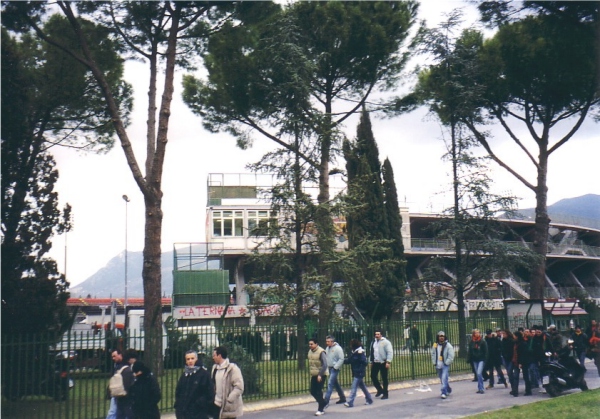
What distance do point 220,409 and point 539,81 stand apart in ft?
72.0

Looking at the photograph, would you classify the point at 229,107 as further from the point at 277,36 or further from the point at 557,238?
the point at 557,238

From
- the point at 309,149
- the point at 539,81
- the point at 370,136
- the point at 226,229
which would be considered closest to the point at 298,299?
the point at 309,149

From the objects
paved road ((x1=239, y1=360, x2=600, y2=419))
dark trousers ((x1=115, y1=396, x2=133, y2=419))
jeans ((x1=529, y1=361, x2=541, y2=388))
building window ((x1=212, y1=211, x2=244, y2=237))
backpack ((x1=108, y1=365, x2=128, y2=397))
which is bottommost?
paved road ((x1=239, y1=360, x2=600, y2=419))

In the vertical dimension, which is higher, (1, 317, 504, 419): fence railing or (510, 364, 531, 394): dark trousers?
(1, 317, 504, 419): fence railing

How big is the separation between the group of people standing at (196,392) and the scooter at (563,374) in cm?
860

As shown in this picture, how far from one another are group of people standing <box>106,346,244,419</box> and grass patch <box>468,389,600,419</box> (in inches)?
197

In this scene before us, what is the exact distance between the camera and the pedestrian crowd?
8.01m

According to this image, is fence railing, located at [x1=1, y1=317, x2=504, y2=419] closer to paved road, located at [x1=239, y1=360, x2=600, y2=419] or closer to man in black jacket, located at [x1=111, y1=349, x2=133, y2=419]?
paved road, located at [x1=239, y1=360, x2=600, y2=419]

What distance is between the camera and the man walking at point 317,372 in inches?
498

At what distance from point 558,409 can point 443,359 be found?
141 inches

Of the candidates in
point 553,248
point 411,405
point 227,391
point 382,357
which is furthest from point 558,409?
point 553,248

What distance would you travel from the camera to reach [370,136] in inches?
1373

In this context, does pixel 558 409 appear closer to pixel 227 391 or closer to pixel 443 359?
pixel 443 359

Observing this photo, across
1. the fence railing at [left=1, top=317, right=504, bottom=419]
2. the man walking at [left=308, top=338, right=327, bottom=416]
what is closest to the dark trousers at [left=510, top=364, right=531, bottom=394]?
the fence railing at [left=1, top=317, right=504, bottom=419]
